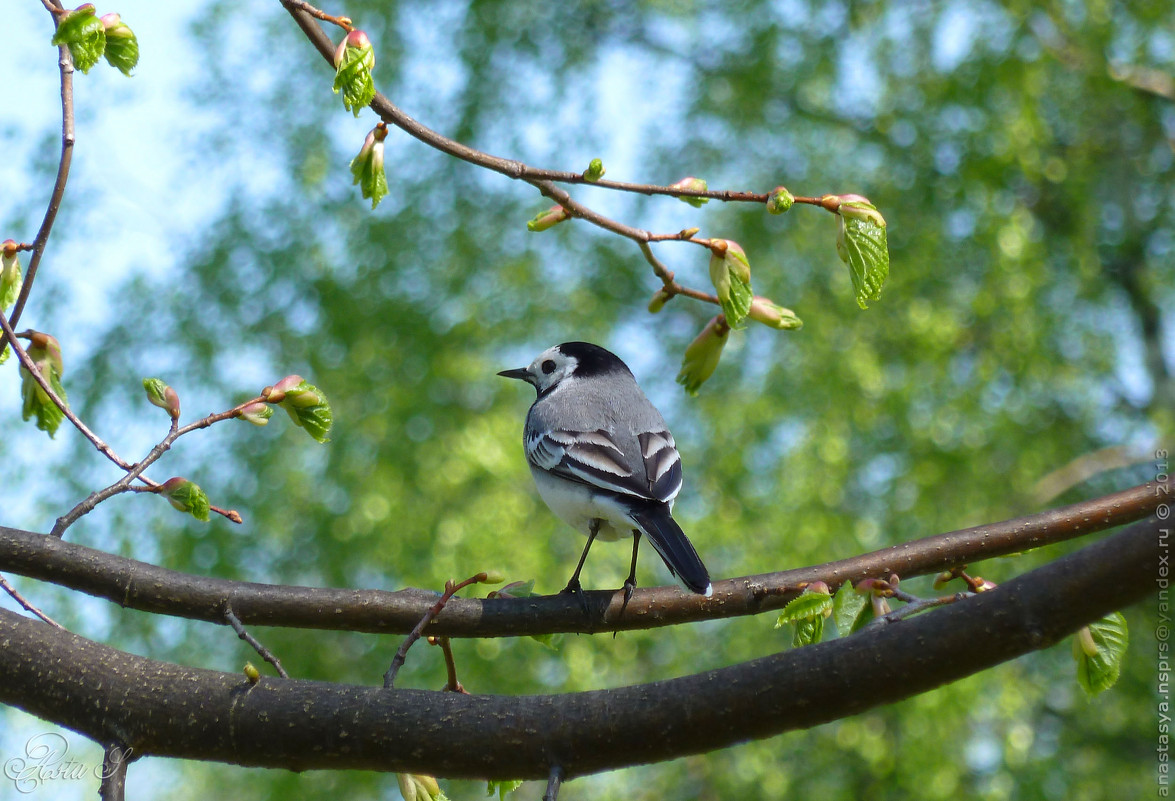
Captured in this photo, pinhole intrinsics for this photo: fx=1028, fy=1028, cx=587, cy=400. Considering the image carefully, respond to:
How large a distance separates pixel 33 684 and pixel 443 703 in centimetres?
84

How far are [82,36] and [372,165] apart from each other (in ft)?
2.09

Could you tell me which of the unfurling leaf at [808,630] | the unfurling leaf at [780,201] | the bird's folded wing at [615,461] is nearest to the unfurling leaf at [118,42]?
the unfurling leaf at [780,201]

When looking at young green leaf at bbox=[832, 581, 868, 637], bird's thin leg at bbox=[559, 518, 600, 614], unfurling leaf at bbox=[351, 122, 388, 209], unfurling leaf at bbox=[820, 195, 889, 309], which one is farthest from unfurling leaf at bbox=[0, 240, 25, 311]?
young green leaf at bbox=[832, 581, 868, 637]

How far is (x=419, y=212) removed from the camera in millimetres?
10164

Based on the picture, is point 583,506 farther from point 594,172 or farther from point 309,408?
point 594,172

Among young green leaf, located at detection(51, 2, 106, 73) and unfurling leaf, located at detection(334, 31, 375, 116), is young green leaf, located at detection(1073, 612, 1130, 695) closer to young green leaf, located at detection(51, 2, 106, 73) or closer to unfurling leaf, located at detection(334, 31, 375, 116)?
unfurling leaf, located at detection(334, 31, 375, 116)

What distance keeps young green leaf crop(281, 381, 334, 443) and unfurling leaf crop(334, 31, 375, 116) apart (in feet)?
2.10

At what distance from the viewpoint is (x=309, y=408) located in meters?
2.33

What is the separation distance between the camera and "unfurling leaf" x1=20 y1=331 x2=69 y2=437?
7.99ft

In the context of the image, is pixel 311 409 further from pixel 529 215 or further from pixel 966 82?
pixel 966 82

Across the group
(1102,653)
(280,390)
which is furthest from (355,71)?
(1102,653)

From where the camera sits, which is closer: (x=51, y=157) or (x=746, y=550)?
(x=746, y=550)

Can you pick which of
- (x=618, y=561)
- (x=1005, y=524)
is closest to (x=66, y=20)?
(x=1005, y=524)

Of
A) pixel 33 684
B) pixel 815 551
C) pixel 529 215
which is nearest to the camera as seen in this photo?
pixel 33 684
